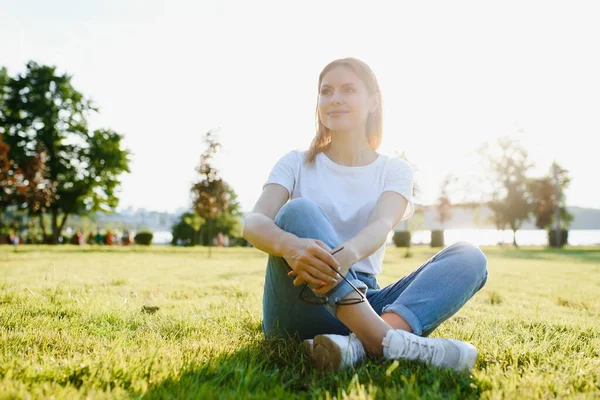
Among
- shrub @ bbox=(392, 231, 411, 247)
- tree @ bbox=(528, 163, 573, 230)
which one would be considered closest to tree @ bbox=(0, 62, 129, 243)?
shrub @ bbox=(392, 231, 411, 247)

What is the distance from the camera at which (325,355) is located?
2.27 m

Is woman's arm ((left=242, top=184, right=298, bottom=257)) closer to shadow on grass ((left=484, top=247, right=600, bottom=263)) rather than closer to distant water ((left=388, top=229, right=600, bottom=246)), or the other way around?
shadow on grass ((left=484, top=247, right=600, bottom=263))

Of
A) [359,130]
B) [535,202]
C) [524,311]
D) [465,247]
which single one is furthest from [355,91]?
[535,202]

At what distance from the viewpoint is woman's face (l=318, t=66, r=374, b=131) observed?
9.90ft

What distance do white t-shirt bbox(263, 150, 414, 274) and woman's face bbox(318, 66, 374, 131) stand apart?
0.24 metres

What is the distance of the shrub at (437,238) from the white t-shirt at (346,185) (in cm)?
3494

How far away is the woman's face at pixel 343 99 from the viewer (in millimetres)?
3018

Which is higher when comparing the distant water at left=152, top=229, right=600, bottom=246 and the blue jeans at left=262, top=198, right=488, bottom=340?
Answer: the blue jeans at left=262, top=198, right=488, bottom=340

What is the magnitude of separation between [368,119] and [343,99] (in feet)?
1.12

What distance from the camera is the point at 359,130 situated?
3158 mm

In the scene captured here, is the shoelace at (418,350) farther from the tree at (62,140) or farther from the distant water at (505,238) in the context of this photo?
the tree at (62,140)

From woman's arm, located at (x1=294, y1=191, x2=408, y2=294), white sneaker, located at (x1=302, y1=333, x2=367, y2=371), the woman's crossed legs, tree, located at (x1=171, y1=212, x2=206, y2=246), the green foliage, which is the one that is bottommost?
tree, located at (x1=171, y1=212, x2=206, y2=246)

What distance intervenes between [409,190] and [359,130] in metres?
0.53

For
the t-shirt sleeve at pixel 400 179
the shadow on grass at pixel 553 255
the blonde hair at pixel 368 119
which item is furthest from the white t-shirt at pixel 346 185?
the shadow on grass at pixel 553 255
